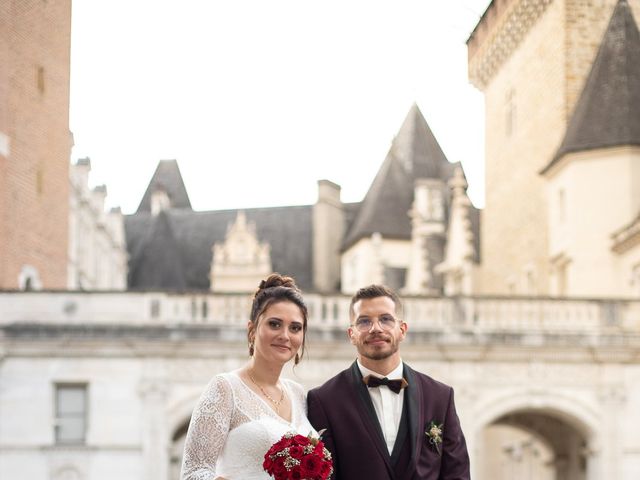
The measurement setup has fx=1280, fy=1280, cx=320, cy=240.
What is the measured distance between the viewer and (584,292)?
89.7 ft

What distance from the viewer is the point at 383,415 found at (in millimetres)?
5883

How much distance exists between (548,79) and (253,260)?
76.9ft

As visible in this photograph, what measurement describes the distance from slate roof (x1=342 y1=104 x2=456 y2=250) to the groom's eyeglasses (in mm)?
44084

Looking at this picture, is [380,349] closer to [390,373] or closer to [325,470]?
[390,373]

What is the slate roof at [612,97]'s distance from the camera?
91.7 ft

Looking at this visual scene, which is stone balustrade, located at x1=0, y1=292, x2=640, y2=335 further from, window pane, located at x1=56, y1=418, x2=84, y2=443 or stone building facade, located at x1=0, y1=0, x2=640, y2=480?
window pane, located at x1=56, y1=418, x2=84, y2=443

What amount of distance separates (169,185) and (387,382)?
6054cm

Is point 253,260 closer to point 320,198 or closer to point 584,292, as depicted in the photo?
point 320,198

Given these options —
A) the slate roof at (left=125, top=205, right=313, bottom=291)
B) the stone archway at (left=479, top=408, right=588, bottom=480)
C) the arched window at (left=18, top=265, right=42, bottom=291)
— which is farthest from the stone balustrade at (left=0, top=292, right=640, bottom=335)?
the slate roof at (left=125, top=205, right=313, bottom=291)

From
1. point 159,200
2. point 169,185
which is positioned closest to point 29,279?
point 159,200

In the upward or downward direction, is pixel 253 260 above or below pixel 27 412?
above

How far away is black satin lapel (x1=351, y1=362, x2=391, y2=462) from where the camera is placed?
5.75 m

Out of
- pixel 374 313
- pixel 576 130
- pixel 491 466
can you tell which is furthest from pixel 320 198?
pixel 374 313

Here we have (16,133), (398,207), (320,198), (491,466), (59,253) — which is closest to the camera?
(16,133)
